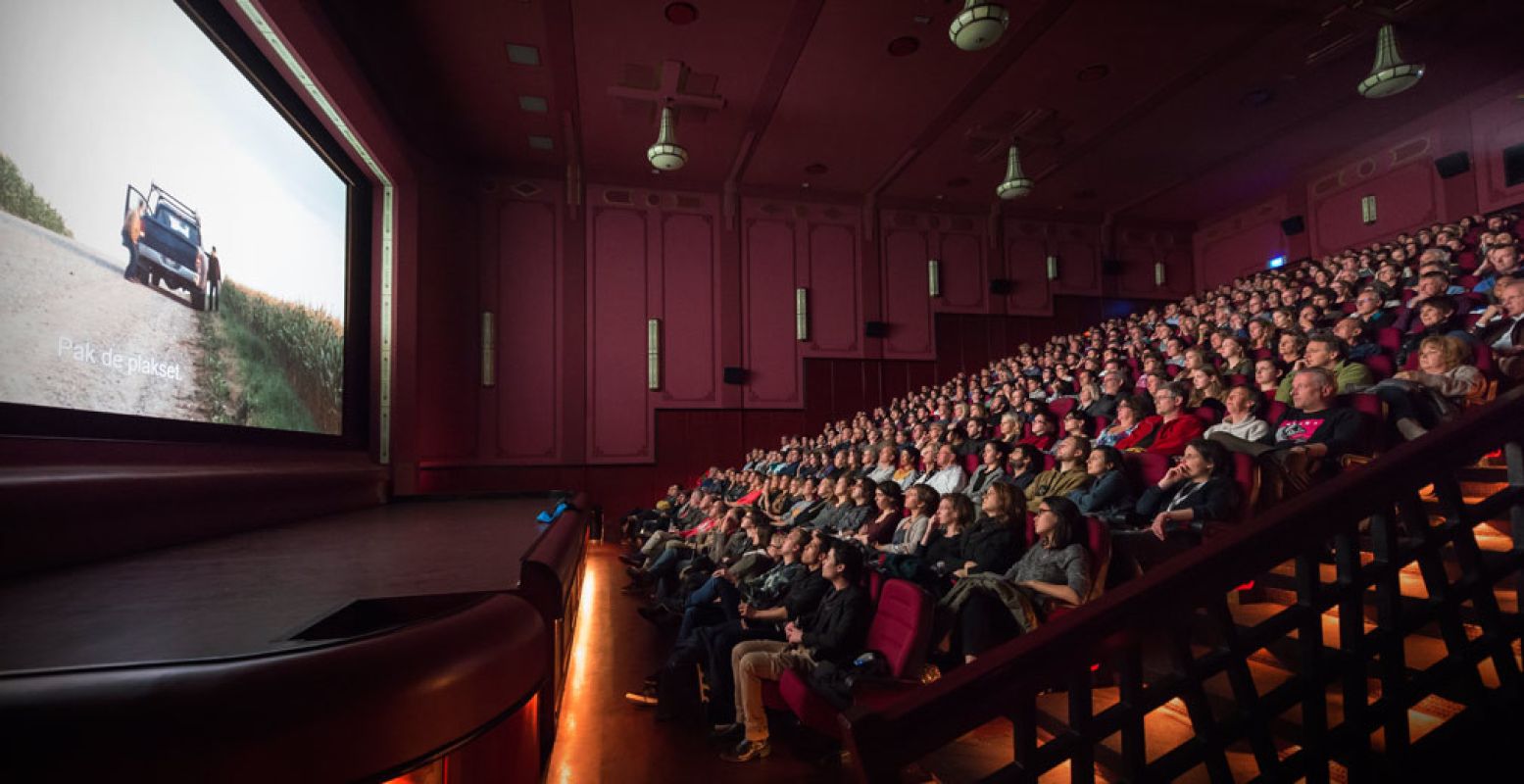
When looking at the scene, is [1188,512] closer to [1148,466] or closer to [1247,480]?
[1247,480]

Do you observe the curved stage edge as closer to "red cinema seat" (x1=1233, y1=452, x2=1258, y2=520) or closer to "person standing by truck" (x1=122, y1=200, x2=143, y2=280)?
"person standing by truck" (x1=122, y1=200, x2=143, y2=280)

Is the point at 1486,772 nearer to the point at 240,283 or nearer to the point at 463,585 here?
the point at 463,585

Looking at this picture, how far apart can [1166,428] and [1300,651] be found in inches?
89.3

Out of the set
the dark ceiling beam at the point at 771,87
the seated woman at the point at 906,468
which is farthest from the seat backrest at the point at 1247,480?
the dark ceiling beam at the point at 771,87

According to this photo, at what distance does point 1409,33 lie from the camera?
Result: 201 inches

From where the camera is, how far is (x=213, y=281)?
9.12ft

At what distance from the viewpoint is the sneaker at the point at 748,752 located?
6.23 feet

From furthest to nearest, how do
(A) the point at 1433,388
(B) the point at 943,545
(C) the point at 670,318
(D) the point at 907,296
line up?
(D) the point at 907,296 → (C) the point at 670,318 → (B) the point at 943,545 → (A) the point at 1433,388

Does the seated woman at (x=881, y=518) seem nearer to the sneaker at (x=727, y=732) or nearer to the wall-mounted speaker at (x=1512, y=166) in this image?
the sneaker at (x=727, y=732)

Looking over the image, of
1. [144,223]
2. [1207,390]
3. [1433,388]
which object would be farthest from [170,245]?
[1433,388]

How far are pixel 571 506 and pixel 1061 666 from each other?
2.70 metres

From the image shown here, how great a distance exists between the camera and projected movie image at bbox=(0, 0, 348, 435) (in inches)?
Answer: 71.6

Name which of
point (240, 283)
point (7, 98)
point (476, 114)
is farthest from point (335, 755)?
point (476, 114)

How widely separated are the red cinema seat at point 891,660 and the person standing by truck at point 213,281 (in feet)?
8.95
